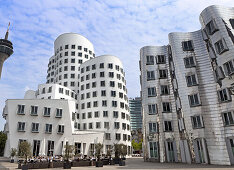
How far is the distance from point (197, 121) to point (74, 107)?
110ft

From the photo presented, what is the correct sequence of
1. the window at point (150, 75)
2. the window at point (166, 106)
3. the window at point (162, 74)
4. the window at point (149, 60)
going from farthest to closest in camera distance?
the window at point (149, 60)
the window at point (150, 75)
the window at point (162, 74)
the window at point (166, 106)

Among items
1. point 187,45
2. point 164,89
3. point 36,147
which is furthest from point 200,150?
point 36,147

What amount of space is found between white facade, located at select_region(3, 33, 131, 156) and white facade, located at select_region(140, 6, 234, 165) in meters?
20.1

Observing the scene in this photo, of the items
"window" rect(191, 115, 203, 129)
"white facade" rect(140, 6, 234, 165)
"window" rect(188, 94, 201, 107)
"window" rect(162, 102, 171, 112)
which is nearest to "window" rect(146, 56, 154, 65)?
"white facade" rect(140, 6, 234, 165)

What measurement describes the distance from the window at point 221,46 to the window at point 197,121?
10274mm

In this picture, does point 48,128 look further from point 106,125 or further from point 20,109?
point 106,125

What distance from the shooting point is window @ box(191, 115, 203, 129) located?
2764cm

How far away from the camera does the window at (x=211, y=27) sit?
28134mm

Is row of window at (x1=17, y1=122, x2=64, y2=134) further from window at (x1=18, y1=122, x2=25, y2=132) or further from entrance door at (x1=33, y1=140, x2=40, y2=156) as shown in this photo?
entrance door at (x1=33, y1=140, x2=40, y2=156)

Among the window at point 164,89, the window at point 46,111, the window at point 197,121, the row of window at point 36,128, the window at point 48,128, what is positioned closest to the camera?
the window at point 197,121

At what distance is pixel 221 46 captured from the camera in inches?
1070

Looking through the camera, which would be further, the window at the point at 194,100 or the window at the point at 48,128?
the window at the point at 48,128

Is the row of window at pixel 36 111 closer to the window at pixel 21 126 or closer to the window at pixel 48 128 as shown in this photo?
the window at pixel 21 126

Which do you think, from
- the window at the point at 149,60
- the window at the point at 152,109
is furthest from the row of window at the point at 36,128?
the window at the point at 149,60
